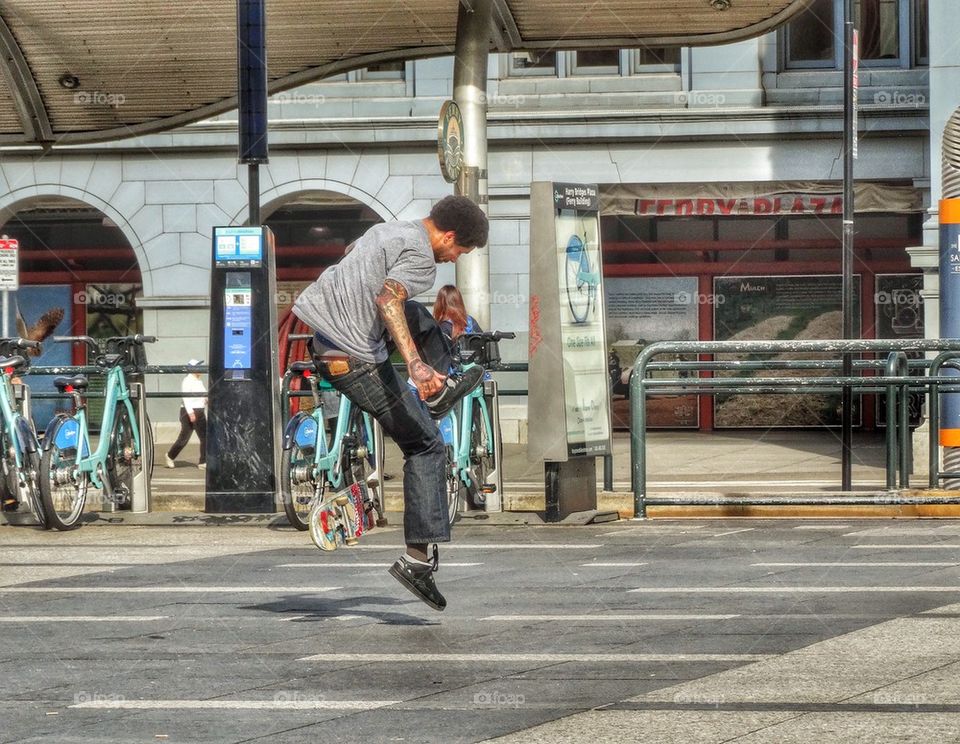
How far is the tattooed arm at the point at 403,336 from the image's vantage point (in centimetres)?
699

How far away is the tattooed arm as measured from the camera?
6992 millimetres

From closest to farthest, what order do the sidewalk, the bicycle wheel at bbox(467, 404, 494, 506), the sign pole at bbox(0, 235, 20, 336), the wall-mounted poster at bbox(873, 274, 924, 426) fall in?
the bicycle wheel at bbox(467, 404, 494, 506), the sidewalk, the sign pole at bbox(0, 235, 20, 336), the wall-mounted poster at bbox(873, 274, 924, 426)

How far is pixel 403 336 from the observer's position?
7039mm

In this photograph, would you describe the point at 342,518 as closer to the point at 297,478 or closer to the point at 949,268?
the point at 297,478

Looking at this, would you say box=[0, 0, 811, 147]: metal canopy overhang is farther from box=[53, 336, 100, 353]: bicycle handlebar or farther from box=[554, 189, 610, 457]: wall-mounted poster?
box=[53, 336, 100, 353]: bicycle handlebar

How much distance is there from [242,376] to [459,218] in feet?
20.3

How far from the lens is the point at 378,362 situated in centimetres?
727

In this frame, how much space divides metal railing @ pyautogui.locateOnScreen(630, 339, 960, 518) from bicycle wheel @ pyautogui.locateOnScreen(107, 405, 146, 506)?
12.0ft

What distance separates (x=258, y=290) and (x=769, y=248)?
41.1 ft

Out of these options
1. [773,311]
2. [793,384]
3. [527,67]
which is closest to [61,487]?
[793,384]

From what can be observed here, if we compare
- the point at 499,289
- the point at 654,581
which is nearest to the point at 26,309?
the point at 499,289

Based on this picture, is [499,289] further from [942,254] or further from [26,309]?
[942,254]

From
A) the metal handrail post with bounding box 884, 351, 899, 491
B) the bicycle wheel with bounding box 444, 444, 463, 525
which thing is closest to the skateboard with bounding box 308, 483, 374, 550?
the bicycle wheel with bounding box 444, 444, 463, 525

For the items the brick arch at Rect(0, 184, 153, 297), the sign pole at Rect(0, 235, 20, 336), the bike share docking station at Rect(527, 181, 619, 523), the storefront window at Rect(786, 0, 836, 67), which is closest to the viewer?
the bike share docking station at Rect(527, 181, 619, 523)
